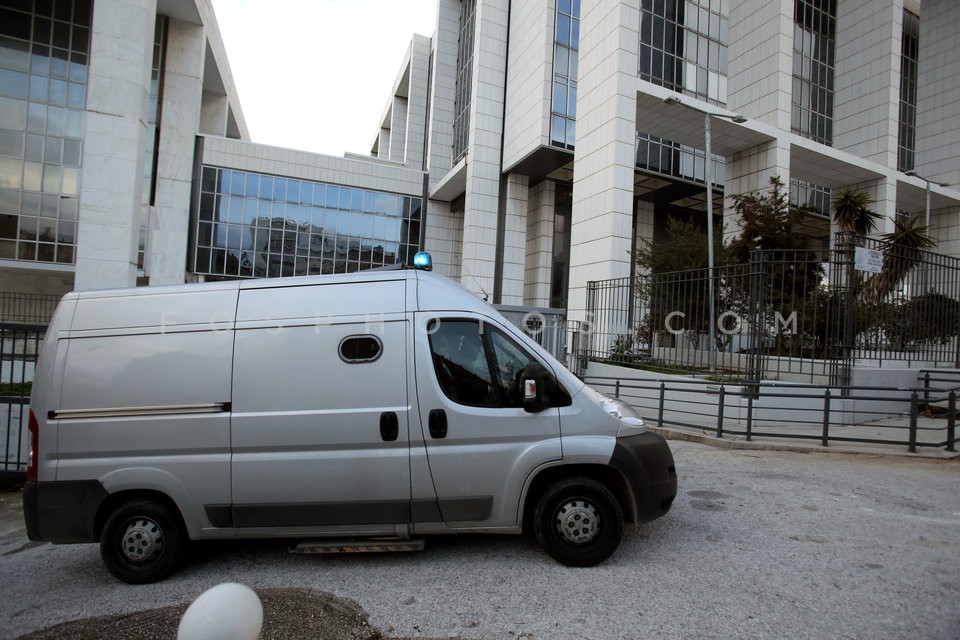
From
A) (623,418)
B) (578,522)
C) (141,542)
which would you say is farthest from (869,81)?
(141,542)

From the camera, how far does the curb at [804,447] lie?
755 centimetres

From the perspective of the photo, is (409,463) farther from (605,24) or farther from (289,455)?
(605,24)

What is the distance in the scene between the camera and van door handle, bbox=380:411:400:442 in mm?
3764

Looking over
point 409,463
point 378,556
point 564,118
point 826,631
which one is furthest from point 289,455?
point 564,118

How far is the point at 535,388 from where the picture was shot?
12.4 ft

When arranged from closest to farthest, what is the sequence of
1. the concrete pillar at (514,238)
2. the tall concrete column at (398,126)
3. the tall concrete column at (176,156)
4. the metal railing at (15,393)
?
the metal railing at (15,393)
the tall concrete column at (176,156)
the concrete pillar at (514,238)
the tall concrete column at (398,126)

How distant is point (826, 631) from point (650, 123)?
2090 cm

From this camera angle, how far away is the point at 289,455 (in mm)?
3791

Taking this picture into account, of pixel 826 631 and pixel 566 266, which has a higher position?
pixel 566 266

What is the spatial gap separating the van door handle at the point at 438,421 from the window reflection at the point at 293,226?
105 feet

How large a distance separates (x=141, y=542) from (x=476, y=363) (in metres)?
2.83

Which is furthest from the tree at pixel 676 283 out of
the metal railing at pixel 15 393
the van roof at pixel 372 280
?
the metal railing at pixel 15 393

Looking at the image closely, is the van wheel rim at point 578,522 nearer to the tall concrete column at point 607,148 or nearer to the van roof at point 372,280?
the van roof at point 372,280

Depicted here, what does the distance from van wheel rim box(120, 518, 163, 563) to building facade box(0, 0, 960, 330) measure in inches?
606
